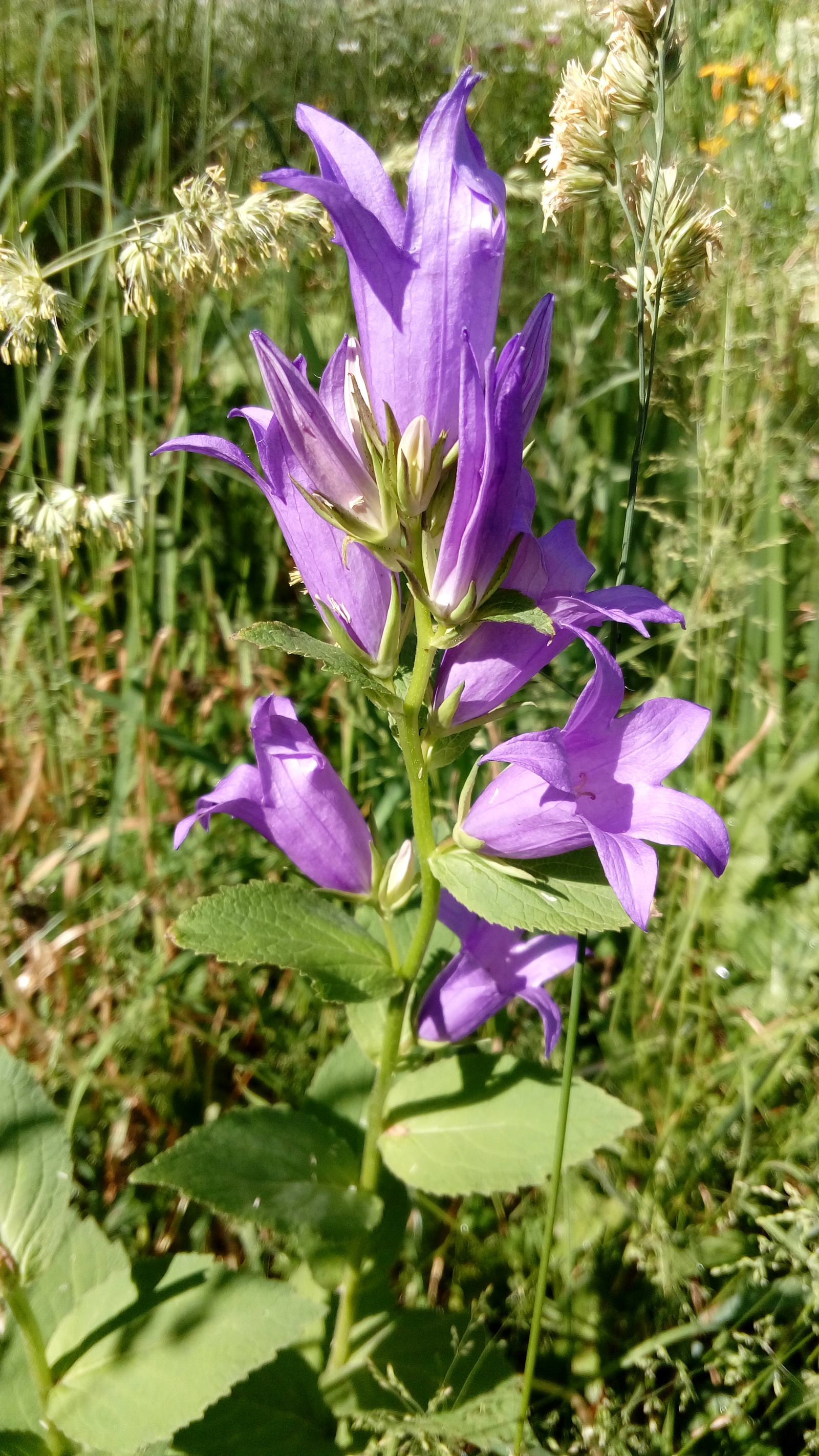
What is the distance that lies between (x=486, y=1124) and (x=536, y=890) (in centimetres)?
53

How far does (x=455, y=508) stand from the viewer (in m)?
1.01

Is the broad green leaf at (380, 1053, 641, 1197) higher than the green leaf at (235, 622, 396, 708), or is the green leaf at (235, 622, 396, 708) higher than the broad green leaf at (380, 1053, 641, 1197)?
the green leaf at (235, 622, 396, 708)

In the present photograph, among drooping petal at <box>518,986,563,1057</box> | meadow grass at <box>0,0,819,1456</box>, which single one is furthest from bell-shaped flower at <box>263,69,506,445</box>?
drooping petal at <box>518,986,563,1057</box>

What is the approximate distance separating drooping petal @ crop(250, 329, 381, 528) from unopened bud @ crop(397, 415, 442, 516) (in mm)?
54

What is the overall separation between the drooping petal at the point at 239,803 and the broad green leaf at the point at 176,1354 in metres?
0.67

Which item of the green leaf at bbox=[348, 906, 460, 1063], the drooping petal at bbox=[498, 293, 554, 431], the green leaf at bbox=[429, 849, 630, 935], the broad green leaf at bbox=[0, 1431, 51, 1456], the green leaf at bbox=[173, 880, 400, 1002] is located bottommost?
the broad green leaf at bbox=[0, 1431, 51, 1456]

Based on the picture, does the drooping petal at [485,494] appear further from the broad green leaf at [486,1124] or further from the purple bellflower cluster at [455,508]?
the broad green leaf at [486,1124]

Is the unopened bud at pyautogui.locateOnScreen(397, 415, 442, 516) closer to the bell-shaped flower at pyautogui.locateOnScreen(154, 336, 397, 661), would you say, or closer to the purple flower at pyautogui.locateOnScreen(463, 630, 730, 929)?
the bell-shaped flower at pyautogui.locateOnScreen(154, 336, 397, 661)

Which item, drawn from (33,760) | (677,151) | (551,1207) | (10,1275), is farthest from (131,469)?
(551,1207)

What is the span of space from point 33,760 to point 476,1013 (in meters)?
1.40

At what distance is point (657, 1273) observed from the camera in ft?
5.99

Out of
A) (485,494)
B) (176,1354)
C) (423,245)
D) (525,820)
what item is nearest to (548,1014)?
(525,820)

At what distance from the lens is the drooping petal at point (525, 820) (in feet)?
3.96

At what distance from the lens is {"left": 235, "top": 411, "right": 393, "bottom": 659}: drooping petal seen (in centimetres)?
120
